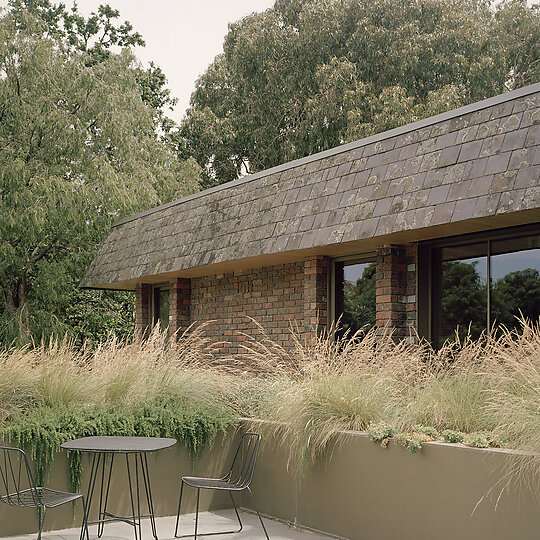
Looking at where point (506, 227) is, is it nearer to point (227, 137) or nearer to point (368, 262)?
point (368, 262)

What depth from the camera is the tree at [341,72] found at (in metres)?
20.9

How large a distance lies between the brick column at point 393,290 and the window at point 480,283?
0.72 feet

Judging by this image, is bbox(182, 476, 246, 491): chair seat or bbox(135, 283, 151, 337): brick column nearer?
bbox(182, 476, 246, 491): chair seat

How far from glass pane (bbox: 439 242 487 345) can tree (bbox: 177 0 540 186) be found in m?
12.3

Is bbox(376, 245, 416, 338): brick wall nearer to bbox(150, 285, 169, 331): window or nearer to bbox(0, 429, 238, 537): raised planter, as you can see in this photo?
bbox(0, 429, 238, 537): raised planter

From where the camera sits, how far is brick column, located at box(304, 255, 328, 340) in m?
9.27

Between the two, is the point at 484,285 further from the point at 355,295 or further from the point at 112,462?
the point at 112,462

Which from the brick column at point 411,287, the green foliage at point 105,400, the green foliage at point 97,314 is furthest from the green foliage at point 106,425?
the green foliage at point 97,314

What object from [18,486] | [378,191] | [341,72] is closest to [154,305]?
[378,191]

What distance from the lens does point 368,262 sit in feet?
29.4

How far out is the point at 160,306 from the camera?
44.2 ft

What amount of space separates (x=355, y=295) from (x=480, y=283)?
6.13 ft

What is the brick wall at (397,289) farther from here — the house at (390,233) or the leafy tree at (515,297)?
the leafy tree at (515,297)

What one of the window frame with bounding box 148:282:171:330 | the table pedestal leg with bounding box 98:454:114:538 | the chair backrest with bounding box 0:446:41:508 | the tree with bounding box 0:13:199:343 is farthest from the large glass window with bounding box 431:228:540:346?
the tree with bounding box 0:13:199:343
